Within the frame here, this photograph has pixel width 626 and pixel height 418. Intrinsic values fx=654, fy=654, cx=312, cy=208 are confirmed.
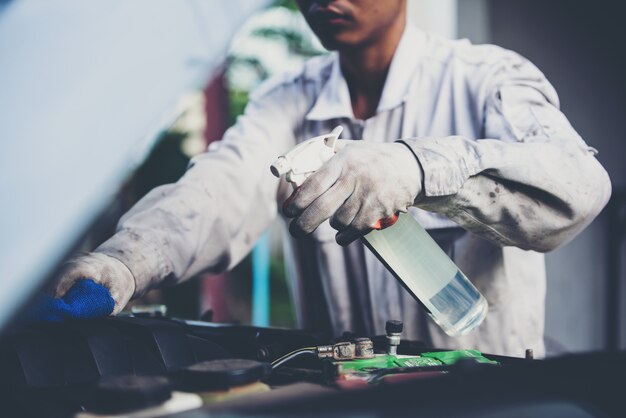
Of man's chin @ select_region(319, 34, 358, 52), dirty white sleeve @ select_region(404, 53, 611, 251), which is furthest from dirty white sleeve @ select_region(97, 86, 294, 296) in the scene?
dirty white sleeve @ select_region(404, 53, 611, 251)

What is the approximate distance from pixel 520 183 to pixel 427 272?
0.23m

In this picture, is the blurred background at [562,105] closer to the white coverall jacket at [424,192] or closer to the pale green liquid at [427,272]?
the white coverall jacket at [424,192]

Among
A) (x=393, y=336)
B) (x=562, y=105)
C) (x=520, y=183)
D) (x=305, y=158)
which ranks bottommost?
(x=562, y=105)

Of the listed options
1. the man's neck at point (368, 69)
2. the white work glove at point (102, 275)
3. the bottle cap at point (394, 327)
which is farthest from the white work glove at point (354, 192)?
the man's neck at point (368, 69)

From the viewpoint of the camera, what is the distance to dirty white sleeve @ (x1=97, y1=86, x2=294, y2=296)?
1.23m

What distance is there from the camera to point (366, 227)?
91 cm

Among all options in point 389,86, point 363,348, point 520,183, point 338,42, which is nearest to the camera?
point 363,348

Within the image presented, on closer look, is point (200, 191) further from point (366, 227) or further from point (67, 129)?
point (67, 129)

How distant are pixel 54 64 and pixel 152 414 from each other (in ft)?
1.04

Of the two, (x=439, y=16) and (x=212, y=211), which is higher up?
(x=439, y=16)

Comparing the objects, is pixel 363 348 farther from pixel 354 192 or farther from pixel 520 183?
pixel 520 183

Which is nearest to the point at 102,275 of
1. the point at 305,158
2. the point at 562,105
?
the point at 305,158

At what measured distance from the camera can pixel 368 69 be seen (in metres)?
1.60

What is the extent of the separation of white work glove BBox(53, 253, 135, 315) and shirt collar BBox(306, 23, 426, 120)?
2.28ft
